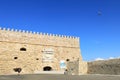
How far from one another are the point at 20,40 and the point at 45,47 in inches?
170

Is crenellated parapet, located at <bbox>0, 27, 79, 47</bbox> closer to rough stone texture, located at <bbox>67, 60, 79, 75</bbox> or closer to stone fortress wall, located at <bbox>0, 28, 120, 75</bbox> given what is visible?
stone fortress wall, located at <bbox>0, 28, 120, 75</bbox>

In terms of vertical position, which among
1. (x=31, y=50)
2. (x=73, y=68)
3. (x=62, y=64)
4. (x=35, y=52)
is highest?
(x=31, y=50)

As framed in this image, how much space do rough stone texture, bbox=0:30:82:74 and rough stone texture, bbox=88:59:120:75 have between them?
456 cm

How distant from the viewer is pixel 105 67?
23812 millimetres

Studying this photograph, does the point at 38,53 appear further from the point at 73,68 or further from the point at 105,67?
the point at 105,67

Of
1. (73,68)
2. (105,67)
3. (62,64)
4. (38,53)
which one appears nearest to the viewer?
(105,67)

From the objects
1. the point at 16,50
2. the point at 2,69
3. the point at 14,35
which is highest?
the point at 14,35

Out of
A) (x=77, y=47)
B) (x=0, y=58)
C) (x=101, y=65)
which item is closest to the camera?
(x=101, y=65)

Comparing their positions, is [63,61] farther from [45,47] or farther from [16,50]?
[16,50]

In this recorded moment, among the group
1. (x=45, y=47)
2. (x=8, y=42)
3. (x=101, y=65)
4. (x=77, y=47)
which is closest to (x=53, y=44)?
(x=45, y=47)

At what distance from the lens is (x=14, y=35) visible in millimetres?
30797

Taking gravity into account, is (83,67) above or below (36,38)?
below

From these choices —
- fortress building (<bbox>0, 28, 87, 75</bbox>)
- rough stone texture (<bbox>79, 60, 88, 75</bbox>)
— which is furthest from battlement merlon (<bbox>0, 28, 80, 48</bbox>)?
rough stone texture (<bbox>79, 60, 88, 75</bbox>)

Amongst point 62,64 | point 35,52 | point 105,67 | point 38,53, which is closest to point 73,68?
point 105,67
